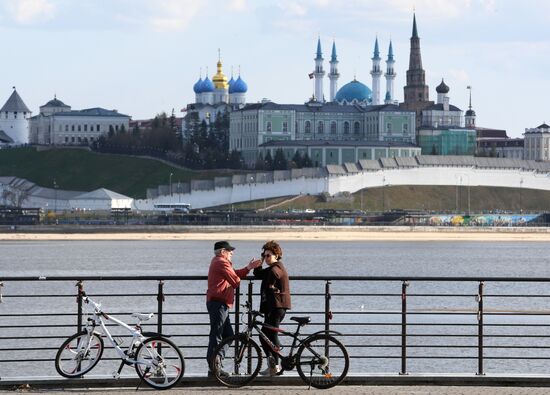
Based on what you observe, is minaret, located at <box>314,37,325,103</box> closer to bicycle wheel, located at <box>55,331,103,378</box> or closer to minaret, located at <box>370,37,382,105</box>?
minaret, located at <box>370,37,382,105</box>

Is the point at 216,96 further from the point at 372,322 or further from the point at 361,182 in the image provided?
the point at 372,322

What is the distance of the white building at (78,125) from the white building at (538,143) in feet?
156

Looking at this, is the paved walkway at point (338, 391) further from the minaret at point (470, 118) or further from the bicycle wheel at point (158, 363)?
the minaret at point (470, 118)

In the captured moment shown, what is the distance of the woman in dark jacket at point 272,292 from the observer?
17.2 metres

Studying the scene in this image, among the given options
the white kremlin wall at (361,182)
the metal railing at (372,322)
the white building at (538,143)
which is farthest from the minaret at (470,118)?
the metal railing at (372,322)

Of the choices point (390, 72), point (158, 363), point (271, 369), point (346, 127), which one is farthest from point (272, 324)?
point (390, 72)

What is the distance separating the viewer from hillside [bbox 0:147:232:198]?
487 feet

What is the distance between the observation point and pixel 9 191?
14900cm

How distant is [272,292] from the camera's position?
17344 millimetres

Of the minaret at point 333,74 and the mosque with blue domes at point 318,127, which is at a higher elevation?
the minaret at point 333,74

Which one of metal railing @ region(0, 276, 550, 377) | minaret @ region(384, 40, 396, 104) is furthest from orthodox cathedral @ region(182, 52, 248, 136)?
metal railing @ region(0, 276, 550, 377)

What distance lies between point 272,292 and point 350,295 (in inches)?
234

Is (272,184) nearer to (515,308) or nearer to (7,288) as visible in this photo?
(7,288)

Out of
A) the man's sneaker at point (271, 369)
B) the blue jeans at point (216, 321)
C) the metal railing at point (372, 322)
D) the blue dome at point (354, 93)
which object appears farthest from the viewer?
the blue dome at point (354, 93)
